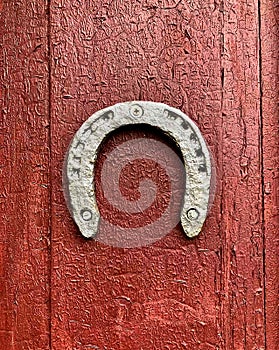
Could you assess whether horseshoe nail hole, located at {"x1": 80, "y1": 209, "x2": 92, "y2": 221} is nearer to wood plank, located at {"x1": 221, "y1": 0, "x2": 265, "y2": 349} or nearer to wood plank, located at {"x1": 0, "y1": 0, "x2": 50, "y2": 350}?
wood plank, located at {"x1": 0, "y1": 0, "x2": 50, "y2": 350}

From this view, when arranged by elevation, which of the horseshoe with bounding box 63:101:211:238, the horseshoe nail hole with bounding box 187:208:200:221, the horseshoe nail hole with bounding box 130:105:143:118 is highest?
the horseshoe nail hole with bounding box 130:105:143:118

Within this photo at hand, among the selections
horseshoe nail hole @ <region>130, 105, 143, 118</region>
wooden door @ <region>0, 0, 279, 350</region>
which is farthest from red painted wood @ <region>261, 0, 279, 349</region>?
horseshoe nail hole @ <region>130, 105, 143, 118</region>

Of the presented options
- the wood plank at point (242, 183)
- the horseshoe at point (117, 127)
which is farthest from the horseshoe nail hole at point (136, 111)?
the wood plank at point (242, 183)

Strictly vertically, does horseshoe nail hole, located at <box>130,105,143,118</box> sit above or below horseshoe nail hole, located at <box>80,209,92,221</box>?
above

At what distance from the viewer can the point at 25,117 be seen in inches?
32.7

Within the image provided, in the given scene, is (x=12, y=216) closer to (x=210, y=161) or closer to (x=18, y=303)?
(x=18, y=303)

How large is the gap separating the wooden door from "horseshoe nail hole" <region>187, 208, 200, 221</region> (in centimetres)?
2

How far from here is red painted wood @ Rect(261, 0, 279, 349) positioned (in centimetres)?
80

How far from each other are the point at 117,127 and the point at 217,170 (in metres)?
0.14

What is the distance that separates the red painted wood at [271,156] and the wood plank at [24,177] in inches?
11.0

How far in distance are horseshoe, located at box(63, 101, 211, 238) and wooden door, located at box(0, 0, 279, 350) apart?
0.06ft

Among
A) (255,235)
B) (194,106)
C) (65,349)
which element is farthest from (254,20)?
(65,349)

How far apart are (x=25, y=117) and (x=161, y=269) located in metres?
0.26

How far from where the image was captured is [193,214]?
794mm
